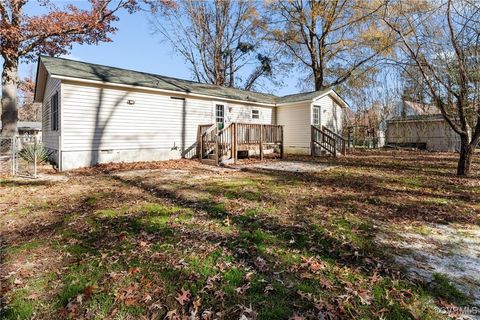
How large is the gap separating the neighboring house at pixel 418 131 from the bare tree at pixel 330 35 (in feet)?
16.0

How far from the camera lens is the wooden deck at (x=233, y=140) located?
38.5 feet

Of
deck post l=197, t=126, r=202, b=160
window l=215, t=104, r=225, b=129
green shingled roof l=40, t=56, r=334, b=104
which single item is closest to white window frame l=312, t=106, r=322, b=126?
green shingled roof l=40, t=56, r=334, b=104

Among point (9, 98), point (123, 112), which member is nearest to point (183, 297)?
point (123, 112)

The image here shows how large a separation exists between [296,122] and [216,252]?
47.8 ft

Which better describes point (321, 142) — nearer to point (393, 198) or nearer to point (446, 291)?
point (393, 198)

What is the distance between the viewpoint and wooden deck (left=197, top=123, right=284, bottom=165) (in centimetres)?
1175

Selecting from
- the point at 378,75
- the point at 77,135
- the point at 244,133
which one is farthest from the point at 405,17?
the point at 378,75

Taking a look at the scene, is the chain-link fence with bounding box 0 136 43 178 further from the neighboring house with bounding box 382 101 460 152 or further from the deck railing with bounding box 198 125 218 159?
the neighboring house with bounding box 382 101 460 152

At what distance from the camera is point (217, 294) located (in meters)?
2.50

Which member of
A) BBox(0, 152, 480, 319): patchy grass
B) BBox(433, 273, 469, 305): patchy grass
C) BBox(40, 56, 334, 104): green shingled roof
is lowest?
BBox(433, 273, 469, 305): patchy grass

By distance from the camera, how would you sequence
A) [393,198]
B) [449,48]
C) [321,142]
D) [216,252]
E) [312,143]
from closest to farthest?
[216,252] < [393,198] < [449,48] < [312,143] < [321,142]

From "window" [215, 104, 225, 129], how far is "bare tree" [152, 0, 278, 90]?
1340cm

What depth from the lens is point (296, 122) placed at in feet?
55.6

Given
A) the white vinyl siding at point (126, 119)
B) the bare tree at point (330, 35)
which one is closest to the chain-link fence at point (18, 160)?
the white vinyl siding at point (126, 119)
